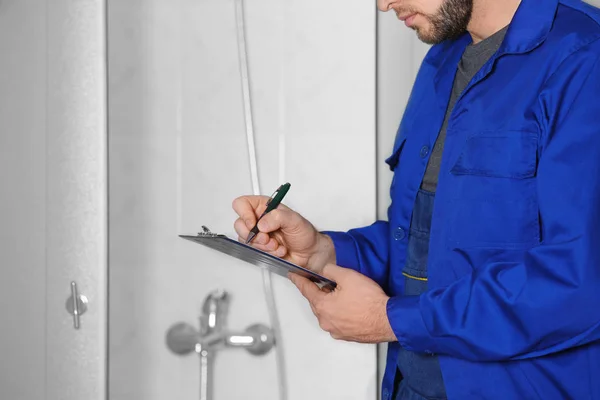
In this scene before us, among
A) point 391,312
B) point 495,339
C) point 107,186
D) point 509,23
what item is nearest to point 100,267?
point 107,186

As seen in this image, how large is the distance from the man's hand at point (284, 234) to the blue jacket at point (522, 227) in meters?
0.26

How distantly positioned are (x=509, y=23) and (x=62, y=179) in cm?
81

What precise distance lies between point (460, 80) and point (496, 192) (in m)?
0.28

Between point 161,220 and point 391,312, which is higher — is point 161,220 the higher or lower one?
the higher one

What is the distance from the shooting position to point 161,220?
1450 millimetres

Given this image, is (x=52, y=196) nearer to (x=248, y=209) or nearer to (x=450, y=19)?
(x=248, y=209)

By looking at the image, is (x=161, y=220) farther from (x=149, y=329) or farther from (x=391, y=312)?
(x=391, y=312)

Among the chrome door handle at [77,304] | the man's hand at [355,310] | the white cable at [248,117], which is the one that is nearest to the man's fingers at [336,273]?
the man's hand at [355,310]

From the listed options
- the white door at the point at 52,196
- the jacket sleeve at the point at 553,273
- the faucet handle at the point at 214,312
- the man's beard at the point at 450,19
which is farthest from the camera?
the faucet handle at the point at 214,312

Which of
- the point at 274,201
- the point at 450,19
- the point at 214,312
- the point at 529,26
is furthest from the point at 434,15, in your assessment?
the point at 214,312

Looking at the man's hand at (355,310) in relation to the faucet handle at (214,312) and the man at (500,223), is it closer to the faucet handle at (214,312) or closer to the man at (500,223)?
the man at (500,223)

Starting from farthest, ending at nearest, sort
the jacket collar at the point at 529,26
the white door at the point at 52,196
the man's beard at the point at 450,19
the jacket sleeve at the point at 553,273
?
1. the white door at the point at 52,196
2. the man's beard at the point at 450,19
3. the jacket collar at the point at 529,26
4. the jacket sleeve at the point at 553,273

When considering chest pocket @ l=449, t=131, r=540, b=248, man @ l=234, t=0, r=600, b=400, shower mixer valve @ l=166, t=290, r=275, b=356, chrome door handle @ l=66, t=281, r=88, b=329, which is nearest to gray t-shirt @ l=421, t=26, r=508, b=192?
man @ l=234, t=0, r=600, b=400

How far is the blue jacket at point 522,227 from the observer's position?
0.93m
